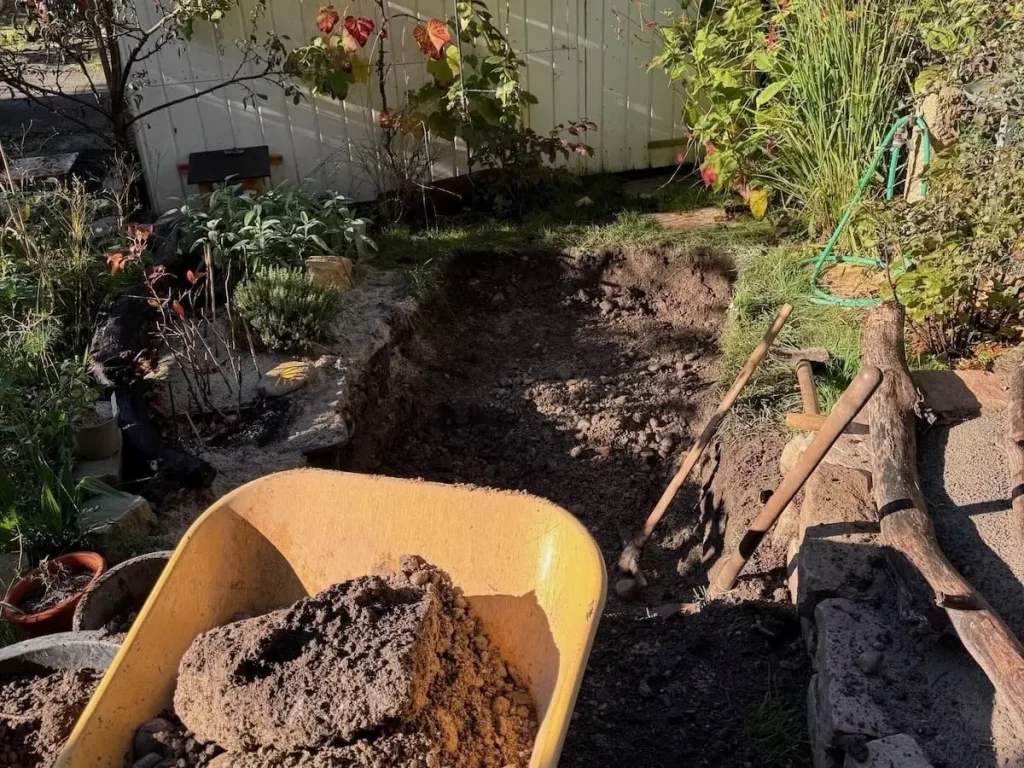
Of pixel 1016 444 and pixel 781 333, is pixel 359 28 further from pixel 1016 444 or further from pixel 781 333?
pixel 1016 444

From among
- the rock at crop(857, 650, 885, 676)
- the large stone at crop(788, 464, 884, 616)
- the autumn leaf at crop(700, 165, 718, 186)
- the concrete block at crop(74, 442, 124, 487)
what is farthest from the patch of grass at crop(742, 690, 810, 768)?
the autumn leaf at crop(700, 165, 718, 186)

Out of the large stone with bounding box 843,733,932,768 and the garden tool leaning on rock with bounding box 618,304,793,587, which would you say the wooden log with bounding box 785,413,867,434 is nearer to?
the garden tool leaning on rock with bounding box 618,304,793,587

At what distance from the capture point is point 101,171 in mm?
6219

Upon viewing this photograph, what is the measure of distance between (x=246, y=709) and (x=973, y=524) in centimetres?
235

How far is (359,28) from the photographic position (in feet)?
17.2

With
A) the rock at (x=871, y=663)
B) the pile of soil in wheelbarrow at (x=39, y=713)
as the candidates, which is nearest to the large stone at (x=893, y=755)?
the rock at (x=871, y=663)

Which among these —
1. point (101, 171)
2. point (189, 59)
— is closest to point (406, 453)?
point (189, 59)

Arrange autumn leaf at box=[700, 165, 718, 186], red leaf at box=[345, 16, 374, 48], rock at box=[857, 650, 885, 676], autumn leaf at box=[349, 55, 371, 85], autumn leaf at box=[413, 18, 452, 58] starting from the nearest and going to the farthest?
rock at box=[857, 650, 885, 676]
red leaf at box=[345, 16, 374, 48]
autumn leaf at box=[413, 18, 452, 58]
autumn leaf at box=[349, 55, 371, 85]
autumn leaf at box=[700, 165, 718, 186]

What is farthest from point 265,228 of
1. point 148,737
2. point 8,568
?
point 148,737

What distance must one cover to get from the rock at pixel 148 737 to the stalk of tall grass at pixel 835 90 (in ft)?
14.9

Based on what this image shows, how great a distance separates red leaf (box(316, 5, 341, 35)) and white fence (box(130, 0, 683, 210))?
0.27m

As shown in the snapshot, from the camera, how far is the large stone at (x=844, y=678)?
2.12 metres

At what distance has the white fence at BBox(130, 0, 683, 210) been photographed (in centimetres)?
554

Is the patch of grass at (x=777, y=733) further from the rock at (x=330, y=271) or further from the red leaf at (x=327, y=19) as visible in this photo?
the red leaf at (x=327, y=19)
